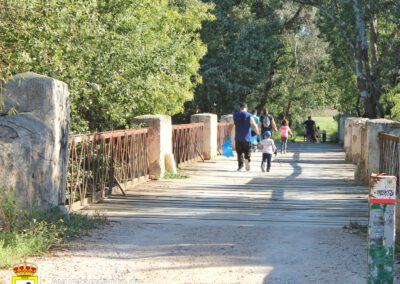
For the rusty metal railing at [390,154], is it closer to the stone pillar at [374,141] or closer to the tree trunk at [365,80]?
the stone pillar at [374,141]

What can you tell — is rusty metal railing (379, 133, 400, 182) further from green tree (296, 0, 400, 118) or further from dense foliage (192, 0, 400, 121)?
green tree (296, 0, 400, 118)

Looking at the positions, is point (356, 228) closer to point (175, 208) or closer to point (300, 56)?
point (175, 208)

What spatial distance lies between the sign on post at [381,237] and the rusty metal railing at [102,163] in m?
6.49

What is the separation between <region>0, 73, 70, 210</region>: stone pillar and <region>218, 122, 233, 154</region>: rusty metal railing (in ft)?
63.3

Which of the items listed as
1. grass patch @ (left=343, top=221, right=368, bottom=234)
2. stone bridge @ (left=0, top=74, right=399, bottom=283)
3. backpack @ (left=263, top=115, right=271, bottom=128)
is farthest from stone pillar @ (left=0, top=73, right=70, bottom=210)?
backpack @ (left=263, top=115, right=271, bottom=128)

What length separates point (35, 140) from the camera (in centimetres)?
951

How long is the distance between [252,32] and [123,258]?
32.1 m

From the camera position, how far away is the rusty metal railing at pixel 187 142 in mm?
21406

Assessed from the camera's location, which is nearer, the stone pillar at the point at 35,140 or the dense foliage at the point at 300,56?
the stone pillar at the point at 35,140

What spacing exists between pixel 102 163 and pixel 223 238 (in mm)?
4722

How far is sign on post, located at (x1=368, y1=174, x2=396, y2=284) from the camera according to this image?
6395 mm

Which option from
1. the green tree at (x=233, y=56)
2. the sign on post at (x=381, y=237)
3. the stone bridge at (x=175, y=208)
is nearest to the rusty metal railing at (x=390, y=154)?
the stone bridge at (x=175, y=208)

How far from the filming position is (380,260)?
254 inches

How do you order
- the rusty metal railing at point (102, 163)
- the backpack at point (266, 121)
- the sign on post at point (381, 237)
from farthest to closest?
1. the backpack at point (266, 121)
2. the rusty metal railing at point (102, 163)
3. the sign on post at point (381, 237)
